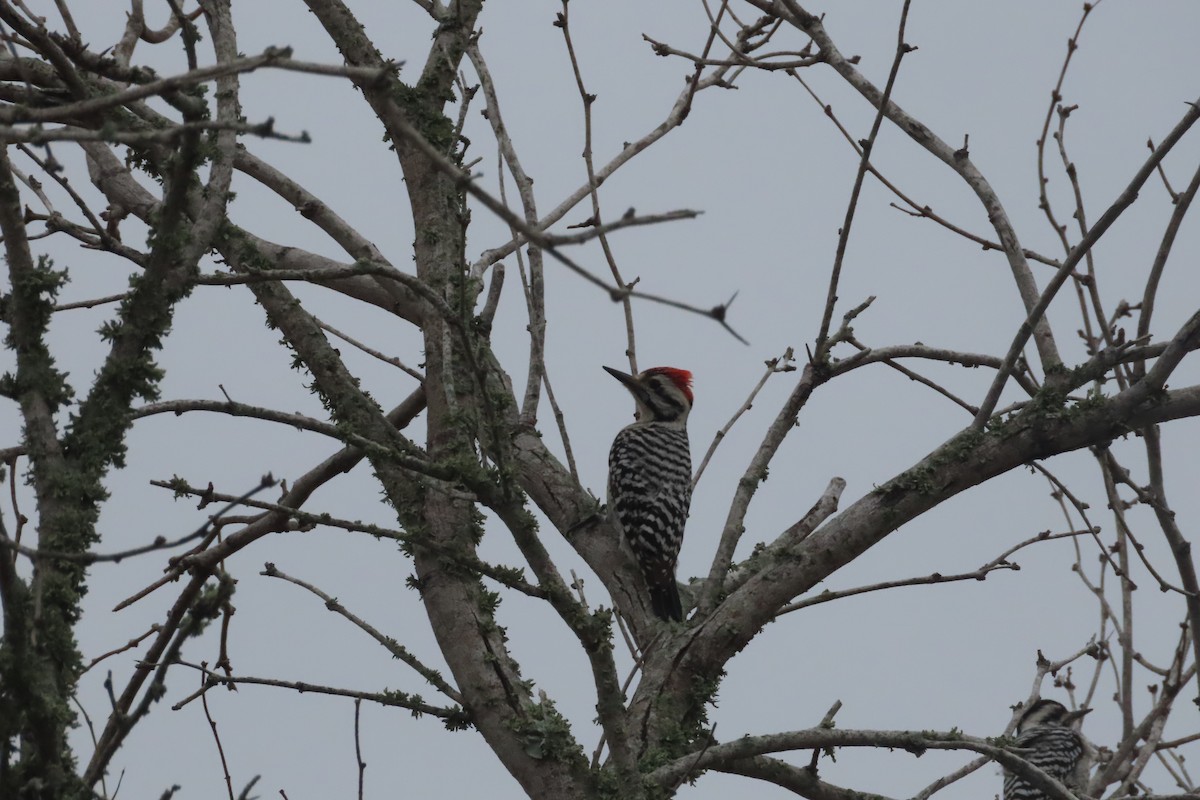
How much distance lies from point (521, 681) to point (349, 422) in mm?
963

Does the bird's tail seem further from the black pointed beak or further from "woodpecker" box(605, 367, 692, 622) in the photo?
the black pointed beak

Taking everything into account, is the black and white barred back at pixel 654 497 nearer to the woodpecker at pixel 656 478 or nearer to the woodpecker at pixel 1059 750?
Result: the woodpecker at pixel 656 478

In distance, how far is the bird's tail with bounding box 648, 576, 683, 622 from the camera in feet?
16.1

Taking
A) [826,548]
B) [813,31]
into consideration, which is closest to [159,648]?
[826,548]

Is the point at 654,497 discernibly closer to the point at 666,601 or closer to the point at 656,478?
the point at 656,478

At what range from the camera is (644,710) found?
409 cm

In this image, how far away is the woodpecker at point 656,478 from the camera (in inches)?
210

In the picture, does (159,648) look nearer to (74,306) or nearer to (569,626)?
(74,306)

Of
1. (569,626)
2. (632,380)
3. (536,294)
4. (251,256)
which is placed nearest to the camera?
(569,626)

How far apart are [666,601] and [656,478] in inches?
79.9

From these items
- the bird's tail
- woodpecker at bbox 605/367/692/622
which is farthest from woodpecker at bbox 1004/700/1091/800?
the bird's tail

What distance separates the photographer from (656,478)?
696 cm

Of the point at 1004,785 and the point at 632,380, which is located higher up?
the point at 632,380

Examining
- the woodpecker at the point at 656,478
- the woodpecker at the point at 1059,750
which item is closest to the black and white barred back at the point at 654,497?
the woodpecker at the point at 656,478
